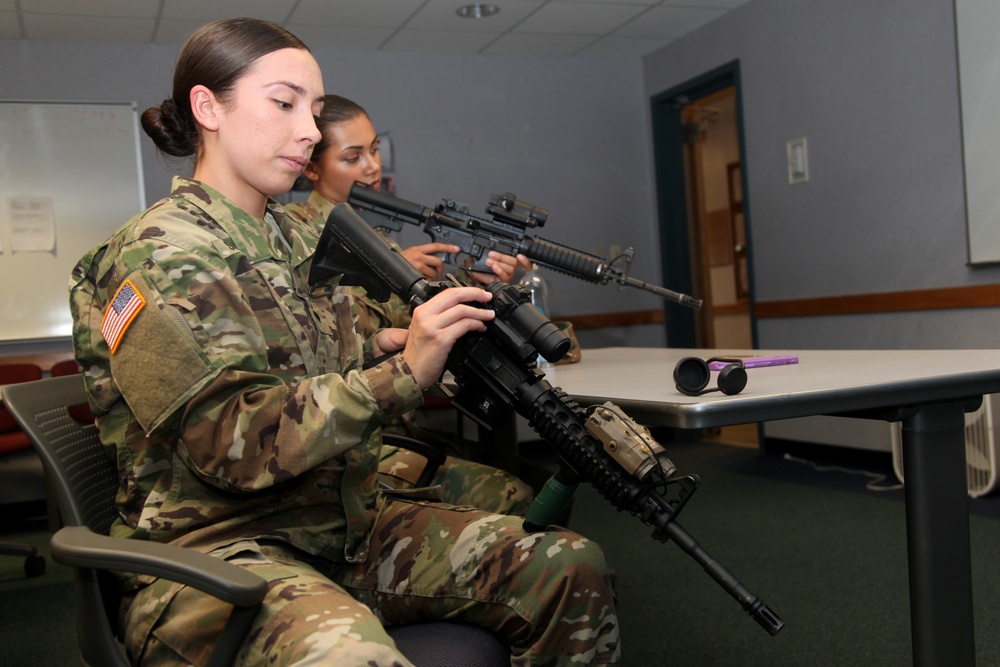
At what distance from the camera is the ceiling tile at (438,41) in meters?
4.98

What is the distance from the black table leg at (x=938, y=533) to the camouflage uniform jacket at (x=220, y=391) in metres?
0.69

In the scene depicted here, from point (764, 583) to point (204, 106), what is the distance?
6.69 feet

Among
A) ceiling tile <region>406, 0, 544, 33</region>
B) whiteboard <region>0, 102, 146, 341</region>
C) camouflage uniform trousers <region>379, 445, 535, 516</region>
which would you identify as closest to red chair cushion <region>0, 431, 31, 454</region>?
whiteboard <region>0, 102, 146, 341</region>

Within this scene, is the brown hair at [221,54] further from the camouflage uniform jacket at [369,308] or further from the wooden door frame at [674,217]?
the wooden door frame at [674,217]

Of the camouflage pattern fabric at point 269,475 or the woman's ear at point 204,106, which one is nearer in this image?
the camouflage pattern fabric at point 269,475

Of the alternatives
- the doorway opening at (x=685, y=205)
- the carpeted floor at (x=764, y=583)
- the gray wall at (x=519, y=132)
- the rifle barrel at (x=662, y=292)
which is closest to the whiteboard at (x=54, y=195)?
the gray wall at (x=519, y=132)

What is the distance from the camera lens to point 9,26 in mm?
4352

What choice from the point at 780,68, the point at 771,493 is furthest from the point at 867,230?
the point at 771,493

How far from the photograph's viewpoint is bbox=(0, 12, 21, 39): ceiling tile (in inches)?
165

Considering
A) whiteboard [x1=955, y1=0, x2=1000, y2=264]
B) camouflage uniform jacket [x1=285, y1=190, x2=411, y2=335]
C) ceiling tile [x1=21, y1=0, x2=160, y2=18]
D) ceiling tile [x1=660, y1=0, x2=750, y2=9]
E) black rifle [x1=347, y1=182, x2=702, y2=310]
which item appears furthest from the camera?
ceiling tile [x1=660, y1=0, x2=750, y2=9]

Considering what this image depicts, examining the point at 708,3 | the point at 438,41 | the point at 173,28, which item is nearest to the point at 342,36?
the point at 438,41

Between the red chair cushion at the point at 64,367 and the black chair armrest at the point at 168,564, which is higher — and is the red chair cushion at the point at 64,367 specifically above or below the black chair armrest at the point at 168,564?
below

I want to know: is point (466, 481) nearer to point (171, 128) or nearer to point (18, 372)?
point (171, 128)

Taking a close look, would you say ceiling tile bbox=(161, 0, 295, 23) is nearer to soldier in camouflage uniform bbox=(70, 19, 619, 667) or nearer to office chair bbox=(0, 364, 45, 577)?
office chair bbox=(0, 364, 45, 577)
